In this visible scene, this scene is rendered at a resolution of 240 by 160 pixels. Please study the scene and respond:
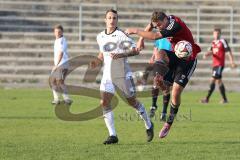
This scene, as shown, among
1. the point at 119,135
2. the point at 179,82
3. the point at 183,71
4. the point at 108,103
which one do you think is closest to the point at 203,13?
the point at 119,135

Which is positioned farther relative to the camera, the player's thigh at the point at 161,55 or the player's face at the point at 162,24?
the player's thigh at the point at 161,55

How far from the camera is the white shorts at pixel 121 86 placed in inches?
476

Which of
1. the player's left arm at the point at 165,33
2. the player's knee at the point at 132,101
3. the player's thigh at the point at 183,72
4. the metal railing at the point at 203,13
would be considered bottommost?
the metal railing at the point at 203,13

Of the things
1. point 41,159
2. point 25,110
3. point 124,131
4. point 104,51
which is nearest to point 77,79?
point 25,110

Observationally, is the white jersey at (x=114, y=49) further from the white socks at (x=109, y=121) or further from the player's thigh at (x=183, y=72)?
the player's thigh at (x=183, y=72)

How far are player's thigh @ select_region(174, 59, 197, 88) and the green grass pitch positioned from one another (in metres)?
0.97

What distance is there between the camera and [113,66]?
1223 cm

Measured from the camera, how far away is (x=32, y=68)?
2930 centimetres

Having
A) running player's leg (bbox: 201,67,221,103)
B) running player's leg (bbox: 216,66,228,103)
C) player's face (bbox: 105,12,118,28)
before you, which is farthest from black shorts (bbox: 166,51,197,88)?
running player's leg (bbox: 201,67,221,103)

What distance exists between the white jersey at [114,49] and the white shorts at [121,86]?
0.07 metres

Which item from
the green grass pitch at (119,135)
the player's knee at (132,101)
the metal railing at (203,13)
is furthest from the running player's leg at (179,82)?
the metal railing at (203,13)

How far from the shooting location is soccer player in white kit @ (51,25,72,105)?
2062 cm

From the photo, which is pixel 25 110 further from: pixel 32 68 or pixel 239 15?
pixel 239 15

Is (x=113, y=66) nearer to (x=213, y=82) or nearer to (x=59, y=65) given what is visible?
(x=59, y=65)
